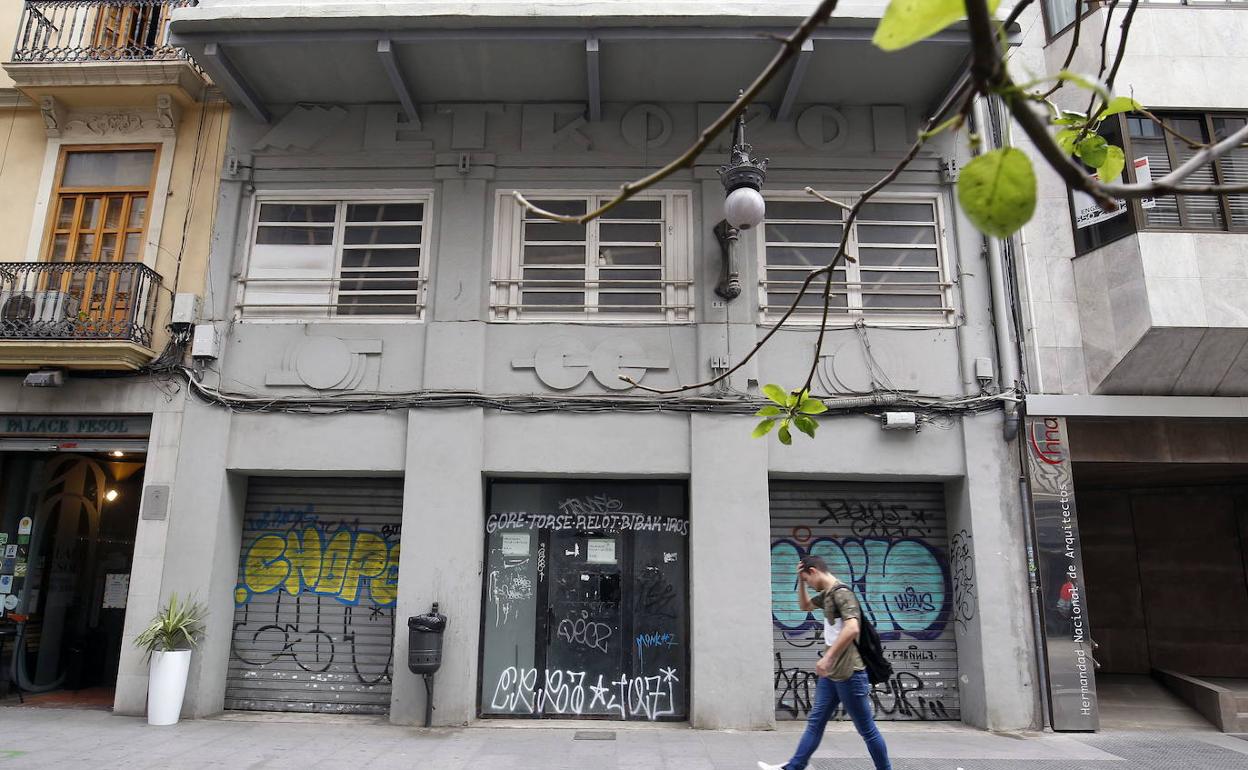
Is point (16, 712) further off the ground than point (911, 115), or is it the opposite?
point (911, 115)

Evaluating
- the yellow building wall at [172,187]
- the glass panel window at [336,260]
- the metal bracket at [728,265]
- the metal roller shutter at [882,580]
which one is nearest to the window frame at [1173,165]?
the metal roller shutter at [882,580]

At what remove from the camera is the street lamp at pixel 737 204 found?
7832 mm

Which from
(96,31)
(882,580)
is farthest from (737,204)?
(96,31)

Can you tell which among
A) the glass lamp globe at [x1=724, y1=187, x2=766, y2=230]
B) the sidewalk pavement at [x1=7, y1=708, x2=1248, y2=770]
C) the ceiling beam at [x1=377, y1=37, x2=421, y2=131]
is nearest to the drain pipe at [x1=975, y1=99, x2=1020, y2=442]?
the glass lamp globe at [x1=724, y1=187, x2=766, y2=230]

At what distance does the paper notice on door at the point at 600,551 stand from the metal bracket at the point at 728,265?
126 inches

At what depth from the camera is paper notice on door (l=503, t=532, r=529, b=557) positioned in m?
9.12

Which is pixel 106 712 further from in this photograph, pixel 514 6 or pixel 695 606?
pixel 514 6

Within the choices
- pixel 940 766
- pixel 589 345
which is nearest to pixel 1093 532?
pixel 940 766

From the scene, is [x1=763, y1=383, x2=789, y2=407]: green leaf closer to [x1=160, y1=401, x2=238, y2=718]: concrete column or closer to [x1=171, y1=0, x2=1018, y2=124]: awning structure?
[x1=171, y1=0, x2=1018, y2=124]: awning structure

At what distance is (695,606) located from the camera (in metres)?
8.52

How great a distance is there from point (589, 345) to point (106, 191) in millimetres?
6588

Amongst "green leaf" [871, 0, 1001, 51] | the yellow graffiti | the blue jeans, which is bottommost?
the blue jeans

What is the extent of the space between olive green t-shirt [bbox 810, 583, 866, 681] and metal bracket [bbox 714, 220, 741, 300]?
13.3ft

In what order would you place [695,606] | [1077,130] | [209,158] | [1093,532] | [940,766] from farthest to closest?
1. [1093,532]
2. [209,158]
3. [695,606]
4. [940,766]
5. [1077,130]
